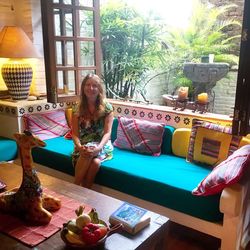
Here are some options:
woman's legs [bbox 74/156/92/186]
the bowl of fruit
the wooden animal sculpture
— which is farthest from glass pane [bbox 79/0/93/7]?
the bowl of fruit

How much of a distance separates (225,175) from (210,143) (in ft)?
1.94

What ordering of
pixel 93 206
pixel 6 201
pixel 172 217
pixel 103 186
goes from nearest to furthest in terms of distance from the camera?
pixel 6 201 → pixel 93 206 → pixel 172 217 → pixel 103 186

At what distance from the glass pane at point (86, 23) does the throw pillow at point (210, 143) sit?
1.50 metres

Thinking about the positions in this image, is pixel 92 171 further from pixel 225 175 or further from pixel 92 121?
pixel 225 175

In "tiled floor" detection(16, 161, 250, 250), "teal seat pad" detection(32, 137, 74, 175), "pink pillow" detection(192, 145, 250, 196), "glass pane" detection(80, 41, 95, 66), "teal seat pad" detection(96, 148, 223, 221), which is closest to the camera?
"pink pillow" detection(192, 145, 250, 196)

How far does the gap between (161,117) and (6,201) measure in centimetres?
167

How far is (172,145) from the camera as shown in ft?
8.43

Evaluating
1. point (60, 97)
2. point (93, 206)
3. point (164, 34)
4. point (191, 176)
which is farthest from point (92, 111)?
point (164, 34)

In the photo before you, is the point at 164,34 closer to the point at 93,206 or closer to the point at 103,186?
the point at 103,186

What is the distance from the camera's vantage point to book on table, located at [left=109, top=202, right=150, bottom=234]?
1305 millimetres

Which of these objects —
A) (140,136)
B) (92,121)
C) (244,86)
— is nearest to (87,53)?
(92,121)

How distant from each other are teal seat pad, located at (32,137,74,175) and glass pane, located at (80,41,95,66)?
2.90ft

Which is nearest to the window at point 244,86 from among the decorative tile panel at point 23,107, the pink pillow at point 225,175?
the pink pillow at point 225,175

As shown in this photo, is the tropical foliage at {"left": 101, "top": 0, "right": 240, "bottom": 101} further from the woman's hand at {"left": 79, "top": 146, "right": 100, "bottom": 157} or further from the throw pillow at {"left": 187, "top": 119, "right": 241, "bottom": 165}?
the throw pillow at {"left": 187, "top": 119, "right": 241, "bottom": 165}
